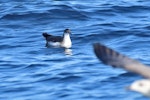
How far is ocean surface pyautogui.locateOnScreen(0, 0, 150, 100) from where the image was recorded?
1390cm

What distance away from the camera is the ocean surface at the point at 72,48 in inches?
547

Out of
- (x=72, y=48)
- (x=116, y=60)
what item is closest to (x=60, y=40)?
(x=72, y=48)

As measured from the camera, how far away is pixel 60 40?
19.1 metres

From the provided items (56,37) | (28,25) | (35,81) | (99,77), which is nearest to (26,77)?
(35,81)

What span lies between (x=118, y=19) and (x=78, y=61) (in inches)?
223

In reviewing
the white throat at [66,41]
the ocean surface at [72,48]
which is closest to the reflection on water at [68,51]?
the ocean surface at [72,48]

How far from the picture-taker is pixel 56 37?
1941 cm

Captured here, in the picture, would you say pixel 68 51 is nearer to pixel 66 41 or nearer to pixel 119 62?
pixel 66 41

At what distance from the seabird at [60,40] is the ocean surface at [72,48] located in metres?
0.22

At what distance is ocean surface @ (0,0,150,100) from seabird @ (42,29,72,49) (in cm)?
22

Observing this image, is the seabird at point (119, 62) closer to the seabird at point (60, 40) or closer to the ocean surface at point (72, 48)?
the ocean surface at point (72, 48)

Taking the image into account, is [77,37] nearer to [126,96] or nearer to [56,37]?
[56,37]

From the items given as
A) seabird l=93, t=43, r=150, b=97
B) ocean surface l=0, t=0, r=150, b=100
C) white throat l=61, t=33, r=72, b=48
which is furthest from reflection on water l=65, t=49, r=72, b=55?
seabird l=93, t=43, r=150, b=97

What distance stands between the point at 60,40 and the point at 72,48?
630mm
